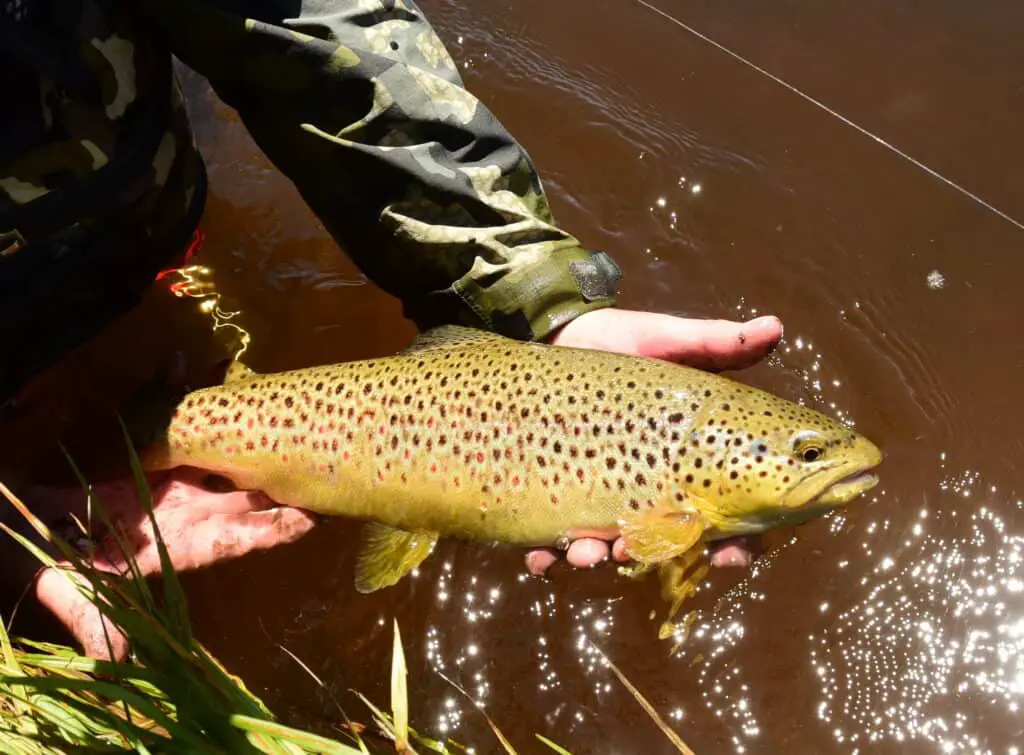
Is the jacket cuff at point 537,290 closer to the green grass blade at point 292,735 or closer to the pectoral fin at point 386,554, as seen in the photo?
the pectoral fin at point 386,554

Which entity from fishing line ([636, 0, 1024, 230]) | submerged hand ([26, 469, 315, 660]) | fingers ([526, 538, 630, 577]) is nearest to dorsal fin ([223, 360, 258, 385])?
submerged hand ([26, 469, 315, 660])

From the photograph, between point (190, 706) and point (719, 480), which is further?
point (719, 480)

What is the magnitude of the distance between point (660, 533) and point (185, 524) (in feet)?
5.04

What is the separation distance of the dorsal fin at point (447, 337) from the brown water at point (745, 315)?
80 cm

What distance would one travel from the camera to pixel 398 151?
262cm

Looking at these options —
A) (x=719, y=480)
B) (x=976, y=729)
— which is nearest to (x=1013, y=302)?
(x=976, y=729)

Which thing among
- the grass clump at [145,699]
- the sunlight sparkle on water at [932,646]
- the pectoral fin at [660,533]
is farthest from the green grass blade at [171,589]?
the sunlight sparkle on water at [932,646]

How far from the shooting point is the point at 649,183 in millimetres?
4074

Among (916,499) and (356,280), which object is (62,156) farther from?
(916,499)

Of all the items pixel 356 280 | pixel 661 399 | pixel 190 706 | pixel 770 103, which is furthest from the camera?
pixel 770 103

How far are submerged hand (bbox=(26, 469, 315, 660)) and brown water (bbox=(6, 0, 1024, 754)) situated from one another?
1.39 ft

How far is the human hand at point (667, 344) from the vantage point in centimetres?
255

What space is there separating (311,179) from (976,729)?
2.80m

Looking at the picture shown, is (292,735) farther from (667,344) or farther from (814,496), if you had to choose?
(667,344)
